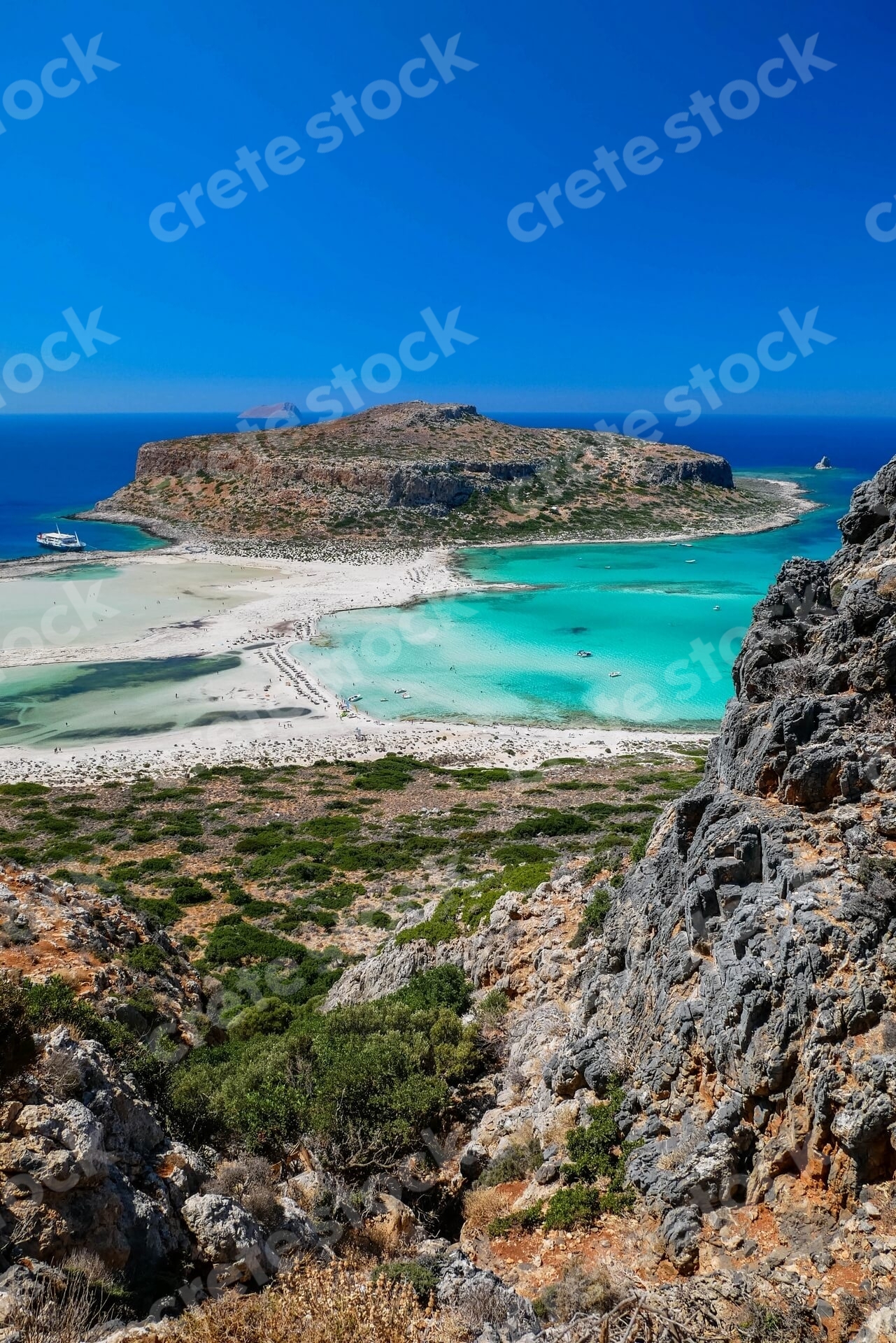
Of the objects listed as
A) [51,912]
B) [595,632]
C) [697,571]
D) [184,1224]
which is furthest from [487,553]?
[184,1224]

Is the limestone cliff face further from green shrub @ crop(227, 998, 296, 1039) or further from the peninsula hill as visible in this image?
the peninsula hill

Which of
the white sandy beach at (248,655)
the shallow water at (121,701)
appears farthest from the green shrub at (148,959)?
the shallow water at (121,701)

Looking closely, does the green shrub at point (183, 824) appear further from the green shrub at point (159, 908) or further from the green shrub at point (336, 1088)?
the green shrub at point (336, 1088)

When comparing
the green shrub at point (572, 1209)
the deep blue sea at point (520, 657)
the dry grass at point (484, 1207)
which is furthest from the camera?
the deep blue sea at point (520, 657)

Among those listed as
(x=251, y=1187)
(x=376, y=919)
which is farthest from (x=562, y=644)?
(x=251, y=1187)

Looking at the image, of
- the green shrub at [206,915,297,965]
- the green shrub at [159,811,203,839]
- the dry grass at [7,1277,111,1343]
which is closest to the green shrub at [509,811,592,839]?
the green shrub at [206,915,297,965]

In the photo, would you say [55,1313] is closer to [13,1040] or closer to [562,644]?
[13,1040]
